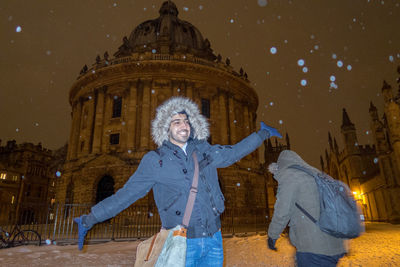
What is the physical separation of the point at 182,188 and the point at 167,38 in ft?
110

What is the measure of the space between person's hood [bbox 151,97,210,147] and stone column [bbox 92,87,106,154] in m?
26.3

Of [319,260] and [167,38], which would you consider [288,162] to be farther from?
[167,38]

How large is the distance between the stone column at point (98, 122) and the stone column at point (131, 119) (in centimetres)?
345

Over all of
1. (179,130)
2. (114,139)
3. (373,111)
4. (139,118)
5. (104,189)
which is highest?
(373,111)

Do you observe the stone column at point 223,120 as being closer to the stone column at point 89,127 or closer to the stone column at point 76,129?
the stone column at point 89,127

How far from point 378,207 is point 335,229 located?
36.0 m

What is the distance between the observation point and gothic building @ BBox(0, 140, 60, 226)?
38406mm

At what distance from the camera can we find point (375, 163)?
129 feet

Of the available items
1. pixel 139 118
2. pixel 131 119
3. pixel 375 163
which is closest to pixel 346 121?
pixel 375 163

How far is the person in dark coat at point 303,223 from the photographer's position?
2.76m

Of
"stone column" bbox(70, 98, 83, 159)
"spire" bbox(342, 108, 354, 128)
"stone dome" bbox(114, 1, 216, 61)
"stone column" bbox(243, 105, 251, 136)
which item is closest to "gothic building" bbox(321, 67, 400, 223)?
"spire" bbox(342, 108, 354, 128)

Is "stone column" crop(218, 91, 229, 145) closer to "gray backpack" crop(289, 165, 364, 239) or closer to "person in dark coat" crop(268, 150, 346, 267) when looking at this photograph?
"person in dark coat" crop(268, 150, 346, 267)

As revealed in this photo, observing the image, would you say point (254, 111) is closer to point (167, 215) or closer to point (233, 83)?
point (233, 83)

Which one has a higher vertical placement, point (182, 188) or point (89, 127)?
point (89, 127)
